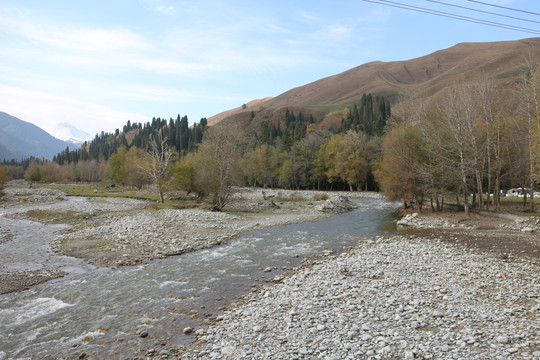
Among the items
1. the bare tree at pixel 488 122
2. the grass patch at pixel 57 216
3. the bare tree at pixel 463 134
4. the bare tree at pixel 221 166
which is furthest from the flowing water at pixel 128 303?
the bare tree at pixel 488 122

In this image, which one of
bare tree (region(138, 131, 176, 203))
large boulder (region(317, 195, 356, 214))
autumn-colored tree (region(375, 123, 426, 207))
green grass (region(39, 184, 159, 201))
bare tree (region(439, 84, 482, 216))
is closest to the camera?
bare tree (region(439, 84, 482, 216))

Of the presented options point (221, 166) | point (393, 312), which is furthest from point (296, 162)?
point (393, 312)

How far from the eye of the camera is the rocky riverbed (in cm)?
740

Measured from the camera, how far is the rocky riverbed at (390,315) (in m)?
7.40

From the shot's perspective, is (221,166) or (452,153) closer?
(452,153)

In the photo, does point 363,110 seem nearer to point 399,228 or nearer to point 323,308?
point 399,228

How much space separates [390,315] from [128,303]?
8.86m

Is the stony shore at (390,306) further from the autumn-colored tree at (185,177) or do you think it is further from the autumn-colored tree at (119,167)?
the autumn-colored tree at (119,167)

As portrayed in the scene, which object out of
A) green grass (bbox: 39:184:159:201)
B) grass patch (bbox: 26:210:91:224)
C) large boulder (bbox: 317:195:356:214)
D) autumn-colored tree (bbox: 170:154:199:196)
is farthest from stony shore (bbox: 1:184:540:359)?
green grass (bbox: 39:184:159:201)

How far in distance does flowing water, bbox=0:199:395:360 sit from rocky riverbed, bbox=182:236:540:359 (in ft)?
4.90

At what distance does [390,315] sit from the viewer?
923 centimetres

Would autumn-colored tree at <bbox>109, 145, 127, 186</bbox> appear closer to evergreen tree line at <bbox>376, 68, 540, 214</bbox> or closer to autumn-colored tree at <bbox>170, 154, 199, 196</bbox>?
autumn-colored tree at <bbox>170, 154, 199, 196</bbox>

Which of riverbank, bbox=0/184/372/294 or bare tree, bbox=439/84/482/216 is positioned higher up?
bare tree, bbox=439/84/482/216

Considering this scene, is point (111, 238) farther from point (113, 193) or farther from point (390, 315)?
point (113, 193)
